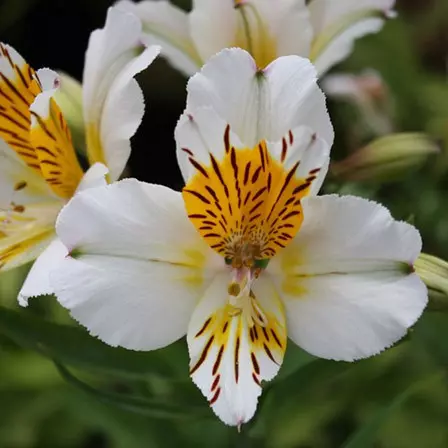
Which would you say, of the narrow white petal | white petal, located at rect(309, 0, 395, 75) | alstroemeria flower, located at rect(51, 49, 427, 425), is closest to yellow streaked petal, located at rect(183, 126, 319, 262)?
alstroemeria flower, located at rect(51, 49, 427, 425)

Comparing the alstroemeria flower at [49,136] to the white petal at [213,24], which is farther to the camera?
the white petal at [213,24]

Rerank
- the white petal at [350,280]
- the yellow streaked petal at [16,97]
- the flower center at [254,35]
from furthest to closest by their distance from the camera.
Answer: the flower center at [254,35], the yellow streaked petal at [16,97], the white petal at [350,280]

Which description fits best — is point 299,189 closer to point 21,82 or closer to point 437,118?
point 21,82

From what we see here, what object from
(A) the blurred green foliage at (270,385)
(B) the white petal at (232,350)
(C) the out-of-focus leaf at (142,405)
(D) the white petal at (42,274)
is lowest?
(A) the blurred green foliage at (270,385)

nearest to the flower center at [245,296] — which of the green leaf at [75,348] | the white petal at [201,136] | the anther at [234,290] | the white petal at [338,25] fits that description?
the anther at [234,290]

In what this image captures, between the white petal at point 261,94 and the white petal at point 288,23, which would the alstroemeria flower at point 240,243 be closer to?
the white petal at point 261,94

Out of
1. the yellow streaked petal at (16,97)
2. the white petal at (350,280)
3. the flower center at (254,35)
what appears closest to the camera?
the white petal at (350,280)

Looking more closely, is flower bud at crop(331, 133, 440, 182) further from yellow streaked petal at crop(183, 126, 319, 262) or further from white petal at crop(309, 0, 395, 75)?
yellow streaked petal at crop(183, 126, 319, 262)
